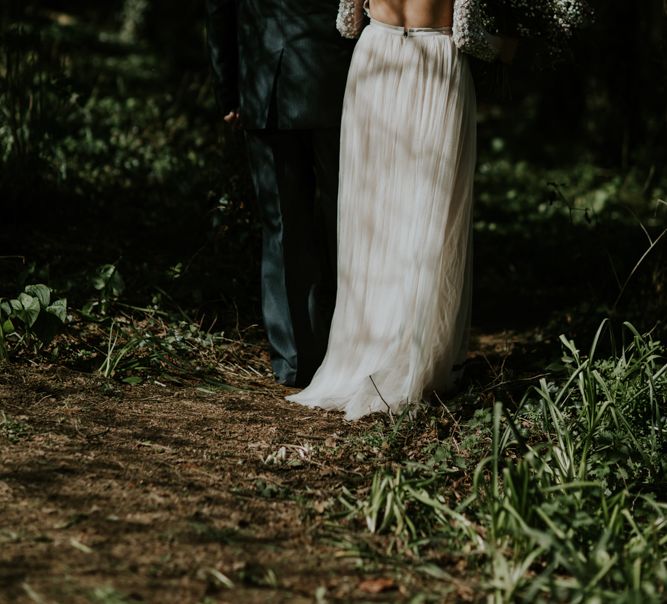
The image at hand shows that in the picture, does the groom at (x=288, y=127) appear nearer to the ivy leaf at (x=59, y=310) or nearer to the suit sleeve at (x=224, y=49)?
the suit sleeve at (x=224, y=49)

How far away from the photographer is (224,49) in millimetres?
4129

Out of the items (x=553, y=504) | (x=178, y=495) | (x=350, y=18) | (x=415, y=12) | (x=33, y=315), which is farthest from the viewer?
(x=33, y=315)

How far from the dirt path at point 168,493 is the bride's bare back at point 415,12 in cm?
144

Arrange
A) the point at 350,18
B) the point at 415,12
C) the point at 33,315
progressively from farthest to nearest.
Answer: the point at 33,315 < the point at 350,18 < the point at 415,12

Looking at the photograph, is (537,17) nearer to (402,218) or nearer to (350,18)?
(350,18)

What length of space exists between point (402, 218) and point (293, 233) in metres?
0.57

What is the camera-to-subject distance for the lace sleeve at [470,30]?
11.6 feet

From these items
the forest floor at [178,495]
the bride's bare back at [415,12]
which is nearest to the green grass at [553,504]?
the forest floor at [178,495]

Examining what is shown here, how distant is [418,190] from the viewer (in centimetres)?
379

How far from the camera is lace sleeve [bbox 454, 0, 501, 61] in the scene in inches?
139

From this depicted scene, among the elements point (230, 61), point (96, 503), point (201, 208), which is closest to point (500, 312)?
point (201, 208)

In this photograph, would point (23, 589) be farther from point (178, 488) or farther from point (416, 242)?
point (416, 242)

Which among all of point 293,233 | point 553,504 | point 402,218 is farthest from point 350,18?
point 553,504

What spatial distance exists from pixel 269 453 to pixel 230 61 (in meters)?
1.66
